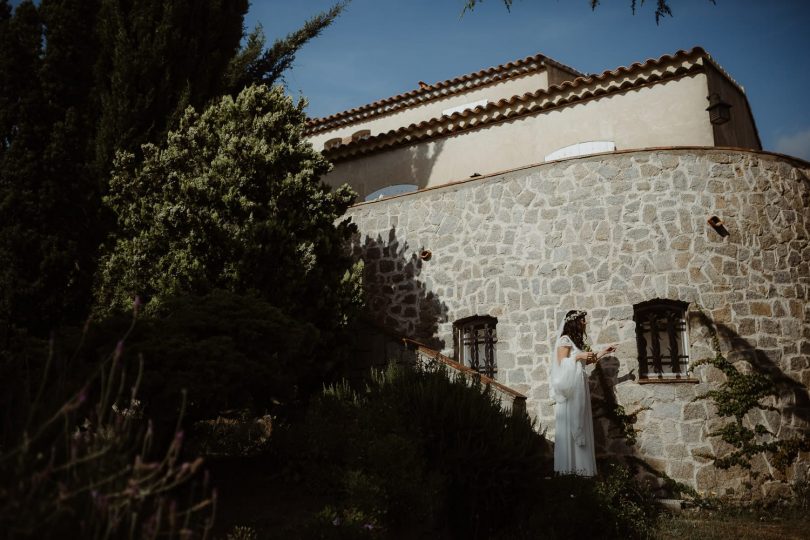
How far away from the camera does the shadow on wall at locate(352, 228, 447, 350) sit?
1108cm

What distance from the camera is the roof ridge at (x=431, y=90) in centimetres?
1600

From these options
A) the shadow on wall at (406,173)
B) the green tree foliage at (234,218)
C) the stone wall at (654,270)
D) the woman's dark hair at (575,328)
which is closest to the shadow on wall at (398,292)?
the stone wall at (654,270)

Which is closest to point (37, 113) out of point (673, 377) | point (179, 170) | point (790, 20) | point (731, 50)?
point (179, 170)

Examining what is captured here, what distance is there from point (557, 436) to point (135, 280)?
21.3 ft

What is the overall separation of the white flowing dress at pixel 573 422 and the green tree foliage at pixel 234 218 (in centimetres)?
358

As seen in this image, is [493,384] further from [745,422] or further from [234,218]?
[234,218]

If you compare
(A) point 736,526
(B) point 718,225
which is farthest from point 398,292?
(A) point 736,526

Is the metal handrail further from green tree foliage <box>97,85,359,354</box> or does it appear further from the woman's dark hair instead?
green tree foliage <box>97,85,359,354</box>

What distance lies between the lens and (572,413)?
26.0 ft

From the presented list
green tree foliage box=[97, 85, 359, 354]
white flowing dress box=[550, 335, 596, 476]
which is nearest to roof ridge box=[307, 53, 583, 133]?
green tree foliage box=[97, 85, 359, 354]

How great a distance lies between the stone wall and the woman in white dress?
120cm

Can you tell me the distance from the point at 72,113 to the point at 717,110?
11536 mm

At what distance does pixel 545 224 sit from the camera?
1001 centimetres

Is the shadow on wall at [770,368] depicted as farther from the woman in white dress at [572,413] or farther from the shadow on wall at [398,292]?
the shadow on wall at [398,292]
